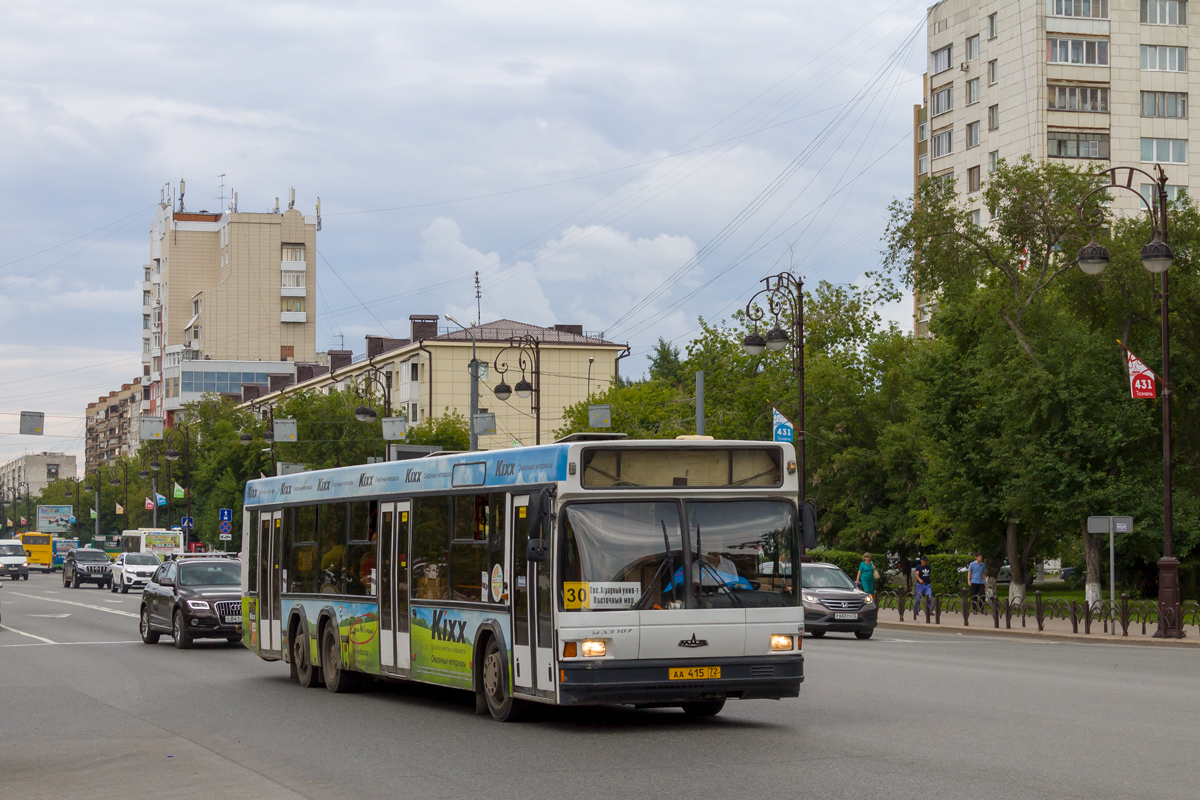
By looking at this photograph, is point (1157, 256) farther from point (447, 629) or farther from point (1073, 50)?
point (1073, 50)

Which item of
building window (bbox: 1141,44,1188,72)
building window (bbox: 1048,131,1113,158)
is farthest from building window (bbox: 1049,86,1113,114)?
building window (bbox: 1141,44,1188,72)

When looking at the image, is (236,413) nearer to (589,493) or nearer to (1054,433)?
(1054,433)

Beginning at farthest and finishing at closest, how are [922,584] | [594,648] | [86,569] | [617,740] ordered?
1. [86,569]
2. [922,584]
3. [594,648]
4. [617,740]

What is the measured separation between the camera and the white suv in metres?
62.9

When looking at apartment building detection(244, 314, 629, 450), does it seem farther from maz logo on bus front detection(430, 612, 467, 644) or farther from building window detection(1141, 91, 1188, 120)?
maz logo on bus front detection(430, 612, 467, 644)

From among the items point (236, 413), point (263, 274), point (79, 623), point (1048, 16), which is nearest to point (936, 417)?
point (79, 623)

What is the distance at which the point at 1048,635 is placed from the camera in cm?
3162

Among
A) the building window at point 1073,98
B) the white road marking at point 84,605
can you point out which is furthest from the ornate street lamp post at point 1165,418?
the building window at point 1073,98

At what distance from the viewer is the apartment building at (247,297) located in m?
146

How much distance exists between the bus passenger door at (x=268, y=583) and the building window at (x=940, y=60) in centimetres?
6738

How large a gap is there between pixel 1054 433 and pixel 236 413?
7747 cm

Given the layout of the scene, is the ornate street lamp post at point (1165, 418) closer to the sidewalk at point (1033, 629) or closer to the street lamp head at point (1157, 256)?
the street lamp head at point (1157, 256)

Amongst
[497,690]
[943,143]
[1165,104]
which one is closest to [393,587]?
[497,690]

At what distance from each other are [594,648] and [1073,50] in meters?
69.5
